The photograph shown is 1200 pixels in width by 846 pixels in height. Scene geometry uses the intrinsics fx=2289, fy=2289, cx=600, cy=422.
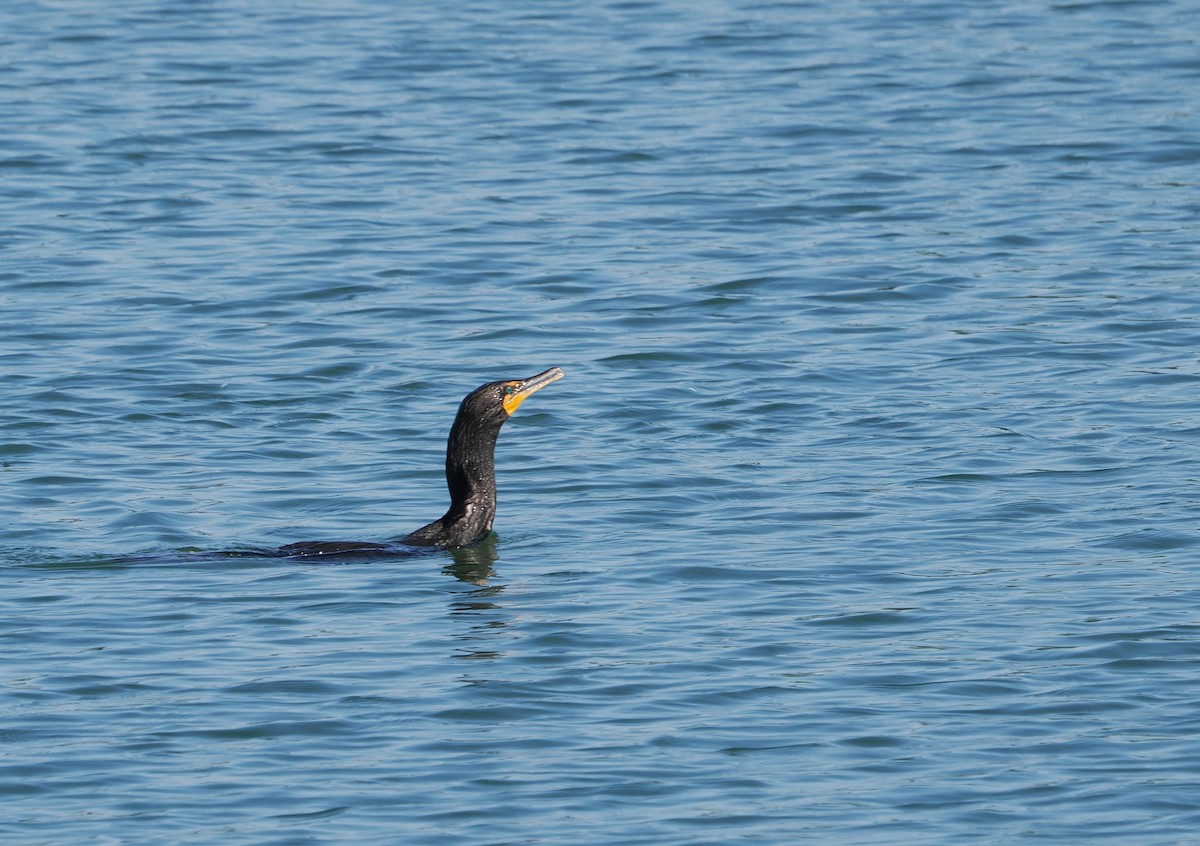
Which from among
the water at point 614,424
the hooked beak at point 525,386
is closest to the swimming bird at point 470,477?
the hooked beak at point 525,386

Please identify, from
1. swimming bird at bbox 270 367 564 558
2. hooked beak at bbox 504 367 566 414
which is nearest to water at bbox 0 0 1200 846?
swimming bird at bbox 270 367 564 558

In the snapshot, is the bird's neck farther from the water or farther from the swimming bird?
the water

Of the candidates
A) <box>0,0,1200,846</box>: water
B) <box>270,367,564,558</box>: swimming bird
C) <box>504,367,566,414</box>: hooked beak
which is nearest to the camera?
<box>0,0,1200,846</box>: water

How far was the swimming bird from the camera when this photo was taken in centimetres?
1339

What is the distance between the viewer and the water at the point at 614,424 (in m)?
9.95

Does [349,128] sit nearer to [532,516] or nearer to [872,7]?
[872,7]

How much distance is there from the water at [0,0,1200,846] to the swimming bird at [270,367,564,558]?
17 centimetres

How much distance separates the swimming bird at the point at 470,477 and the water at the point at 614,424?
0.17 m

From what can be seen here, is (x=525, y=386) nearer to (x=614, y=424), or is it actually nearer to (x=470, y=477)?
(x=470, y=477)

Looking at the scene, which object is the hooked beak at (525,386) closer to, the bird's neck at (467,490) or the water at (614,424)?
the bird's neck at (467,490)

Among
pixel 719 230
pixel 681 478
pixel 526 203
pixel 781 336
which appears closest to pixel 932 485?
pixel 681 478

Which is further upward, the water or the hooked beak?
the hooked beak

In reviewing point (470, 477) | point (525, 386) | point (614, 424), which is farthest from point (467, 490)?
point (614, 424)

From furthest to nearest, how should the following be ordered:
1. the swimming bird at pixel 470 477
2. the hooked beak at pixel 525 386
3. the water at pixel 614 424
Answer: the hooked beak at pixel 525 386, the swimming bird at pixel 470 477, the water at pixel 614 424
